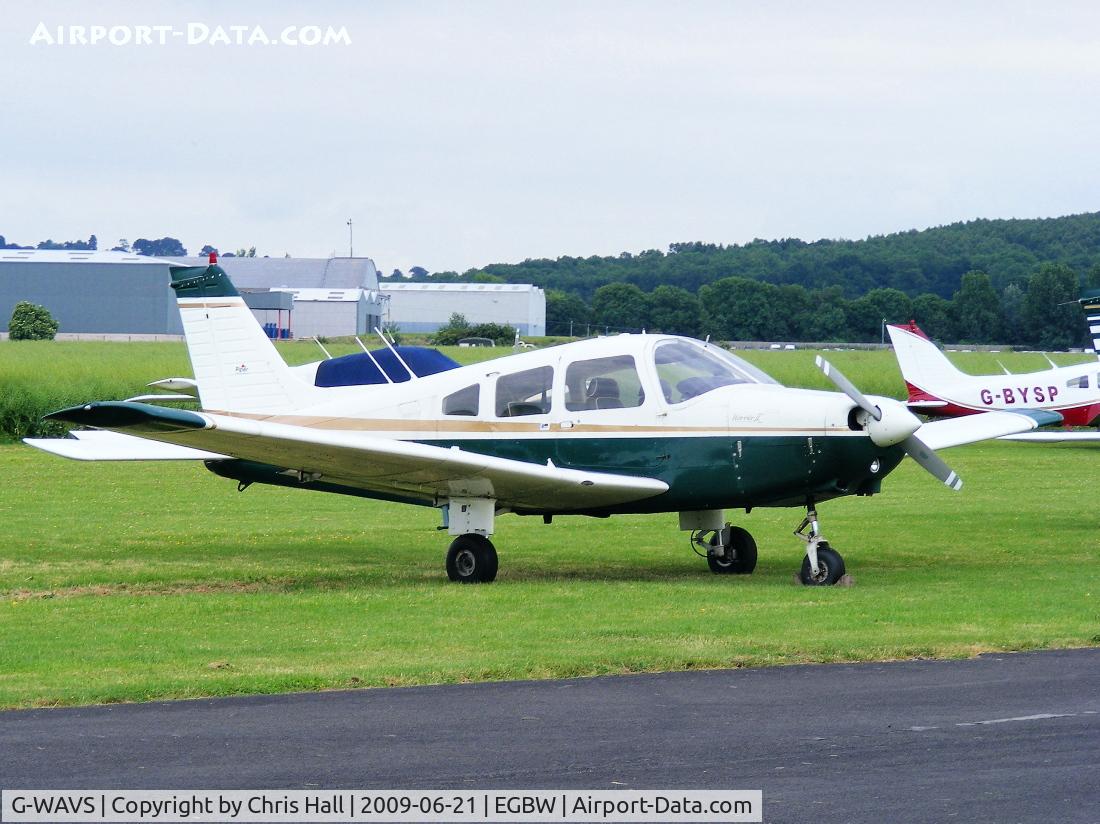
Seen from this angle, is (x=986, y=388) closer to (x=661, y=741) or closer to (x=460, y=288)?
(x=661, y=741)

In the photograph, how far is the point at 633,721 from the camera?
781 cm

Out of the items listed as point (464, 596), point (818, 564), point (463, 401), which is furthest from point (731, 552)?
point (464, 596)

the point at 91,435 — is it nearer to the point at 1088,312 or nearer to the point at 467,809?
the point at 467,809

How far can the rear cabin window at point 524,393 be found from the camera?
14385 mm

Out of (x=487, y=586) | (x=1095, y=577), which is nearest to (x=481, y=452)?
(x=487, y=586)

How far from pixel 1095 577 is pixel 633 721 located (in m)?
8.04

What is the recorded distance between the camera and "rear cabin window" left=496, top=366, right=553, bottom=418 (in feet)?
47.2

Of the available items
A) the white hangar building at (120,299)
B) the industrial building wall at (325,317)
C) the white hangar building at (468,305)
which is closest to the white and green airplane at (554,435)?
the white hangar building at (120,299)

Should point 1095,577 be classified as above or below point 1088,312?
below

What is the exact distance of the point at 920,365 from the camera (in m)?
37.1

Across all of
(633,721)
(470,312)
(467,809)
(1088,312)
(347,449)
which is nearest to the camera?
(467,809)

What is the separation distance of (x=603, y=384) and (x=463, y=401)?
1.43 meters

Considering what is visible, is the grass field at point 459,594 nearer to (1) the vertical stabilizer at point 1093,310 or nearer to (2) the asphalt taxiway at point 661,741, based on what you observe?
(2) the asphalt taxiway at point 661,741

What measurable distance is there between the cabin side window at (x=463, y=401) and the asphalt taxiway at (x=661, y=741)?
578 centimetres
